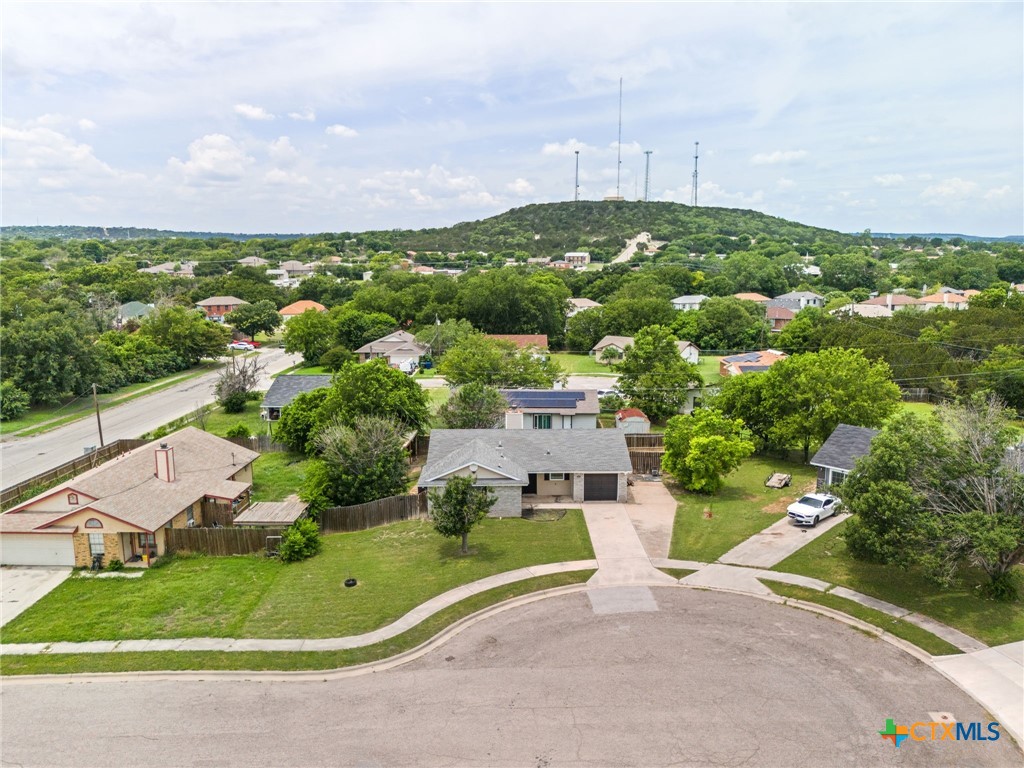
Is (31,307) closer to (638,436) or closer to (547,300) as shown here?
(547,300)

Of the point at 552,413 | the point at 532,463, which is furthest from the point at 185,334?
the point at 532,463

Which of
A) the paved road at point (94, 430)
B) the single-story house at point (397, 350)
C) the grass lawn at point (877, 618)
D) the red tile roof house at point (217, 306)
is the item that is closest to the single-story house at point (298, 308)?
the red tile roof house at point (217, 306)

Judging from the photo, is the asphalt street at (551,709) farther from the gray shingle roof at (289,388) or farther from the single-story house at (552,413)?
the gray shingle roof at (289,388)

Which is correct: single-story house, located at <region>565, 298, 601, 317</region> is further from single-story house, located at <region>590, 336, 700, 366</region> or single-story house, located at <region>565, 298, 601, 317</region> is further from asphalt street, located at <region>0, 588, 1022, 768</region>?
asphalt street, located at <region>0, 588, 1022, 768</region>

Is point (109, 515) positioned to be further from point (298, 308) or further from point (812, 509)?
point (298, 308)

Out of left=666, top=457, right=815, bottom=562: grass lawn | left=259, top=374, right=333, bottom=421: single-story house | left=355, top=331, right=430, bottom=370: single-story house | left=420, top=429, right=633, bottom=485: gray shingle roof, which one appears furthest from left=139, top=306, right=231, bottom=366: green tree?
left=666, top=457, right=815, bottom=562: grass lawn
